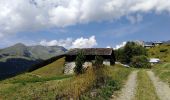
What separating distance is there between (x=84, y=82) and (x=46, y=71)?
291 ft

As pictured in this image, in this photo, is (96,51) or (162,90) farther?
(96,51)

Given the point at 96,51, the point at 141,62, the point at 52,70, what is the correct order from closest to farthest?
the point at 96,51
the point at 52,70
the point at 141,62

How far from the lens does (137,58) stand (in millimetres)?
149875

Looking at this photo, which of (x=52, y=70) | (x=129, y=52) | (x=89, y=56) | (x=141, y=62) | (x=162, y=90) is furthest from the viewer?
(x=129, y=52)

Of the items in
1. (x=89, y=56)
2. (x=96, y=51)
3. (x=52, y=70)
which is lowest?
(x=52, y=70)

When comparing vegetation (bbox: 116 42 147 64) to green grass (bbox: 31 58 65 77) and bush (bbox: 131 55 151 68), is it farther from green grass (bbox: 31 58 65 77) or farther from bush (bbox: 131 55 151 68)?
green grass (bbox: 31 58 65 77)

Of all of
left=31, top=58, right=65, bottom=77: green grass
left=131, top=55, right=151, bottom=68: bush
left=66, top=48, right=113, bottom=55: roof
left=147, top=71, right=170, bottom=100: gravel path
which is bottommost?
left=147, top=71, right=170, bottom=100: gravel path

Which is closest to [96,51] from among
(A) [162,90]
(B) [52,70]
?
(B) [52,70]

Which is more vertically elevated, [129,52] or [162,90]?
[129,52]

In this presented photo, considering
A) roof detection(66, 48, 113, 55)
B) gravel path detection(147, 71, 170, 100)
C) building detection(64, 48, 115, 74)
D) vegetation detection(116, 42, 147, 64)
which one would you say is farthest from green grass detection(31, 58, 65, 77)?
gravel path detection(147, 71, 170, 100)

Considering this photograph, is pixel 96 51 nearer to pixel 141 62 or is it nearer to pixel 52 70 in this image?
pixel 52 70

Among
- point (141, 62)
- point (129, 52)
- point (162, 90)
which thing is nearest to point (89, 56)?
point (141, 62)

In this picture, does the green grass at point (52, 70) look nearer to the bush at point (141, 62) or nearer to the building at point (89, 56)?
the building at point (89, 56)

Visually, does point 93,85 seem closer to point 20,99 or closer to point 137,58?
point 20,99
